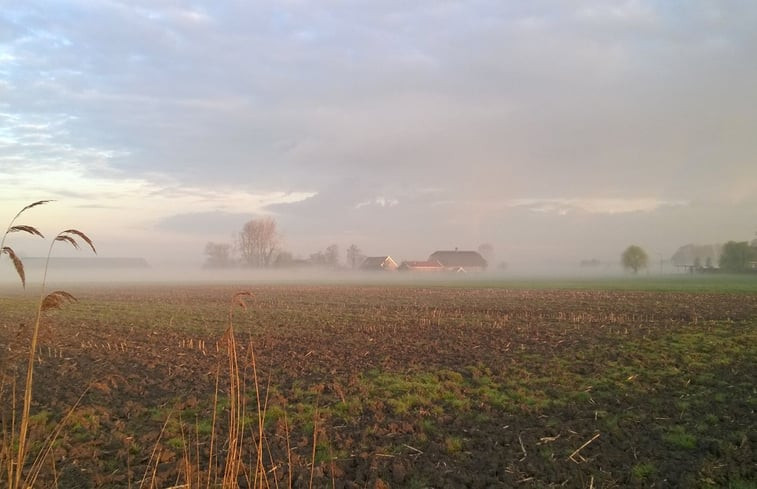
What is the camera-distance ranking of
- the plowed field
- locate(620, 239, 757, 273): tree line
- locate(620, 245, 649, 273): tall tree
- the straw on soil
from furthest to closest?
locate(620, 245, 649, 273): tall tree, locate(620, 239, 757, 273): tree line, the plowed field, the straw on soil

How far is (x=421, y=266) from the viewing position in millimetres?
Result: 157875

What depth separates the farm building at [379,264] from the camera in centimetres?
15925

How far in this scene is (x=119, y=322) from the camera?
2747 centimetres

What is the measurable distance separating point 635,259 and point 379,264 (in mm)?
74517

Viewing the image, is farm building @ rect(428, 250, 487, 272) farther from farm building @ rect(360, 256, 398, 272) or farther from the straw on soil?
the straw on soil

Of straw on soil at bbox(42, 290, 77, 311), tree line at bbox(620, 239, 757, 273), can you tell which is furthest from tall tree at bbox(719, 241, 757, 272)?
straw on soil at bbox(42, 290, 77, 311)

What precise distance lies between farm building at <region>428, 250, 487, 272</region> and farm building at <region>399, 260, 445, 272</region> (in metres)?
4.24

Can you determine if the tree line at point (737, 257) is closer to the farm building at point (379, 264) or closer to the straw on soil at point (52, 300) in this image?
the farm building at point (379, 264)

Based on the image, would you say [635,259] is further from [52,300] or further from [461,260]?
[52,300]

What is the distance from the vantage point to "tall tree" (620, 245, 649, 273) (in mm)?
144500

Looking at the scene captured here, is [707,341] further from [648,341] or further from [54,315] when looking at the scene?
[54,315]

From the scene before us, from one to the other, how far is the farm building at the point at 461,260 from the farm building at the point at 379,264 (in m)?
17.5

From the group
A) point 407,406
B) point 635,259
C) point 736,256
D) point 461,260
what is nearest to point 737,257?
point 736,256

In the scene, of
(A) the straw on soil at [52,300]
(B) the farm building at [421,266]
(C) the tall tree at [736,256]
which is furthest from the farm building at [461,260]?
(A) the straw on soil at [52,300]
